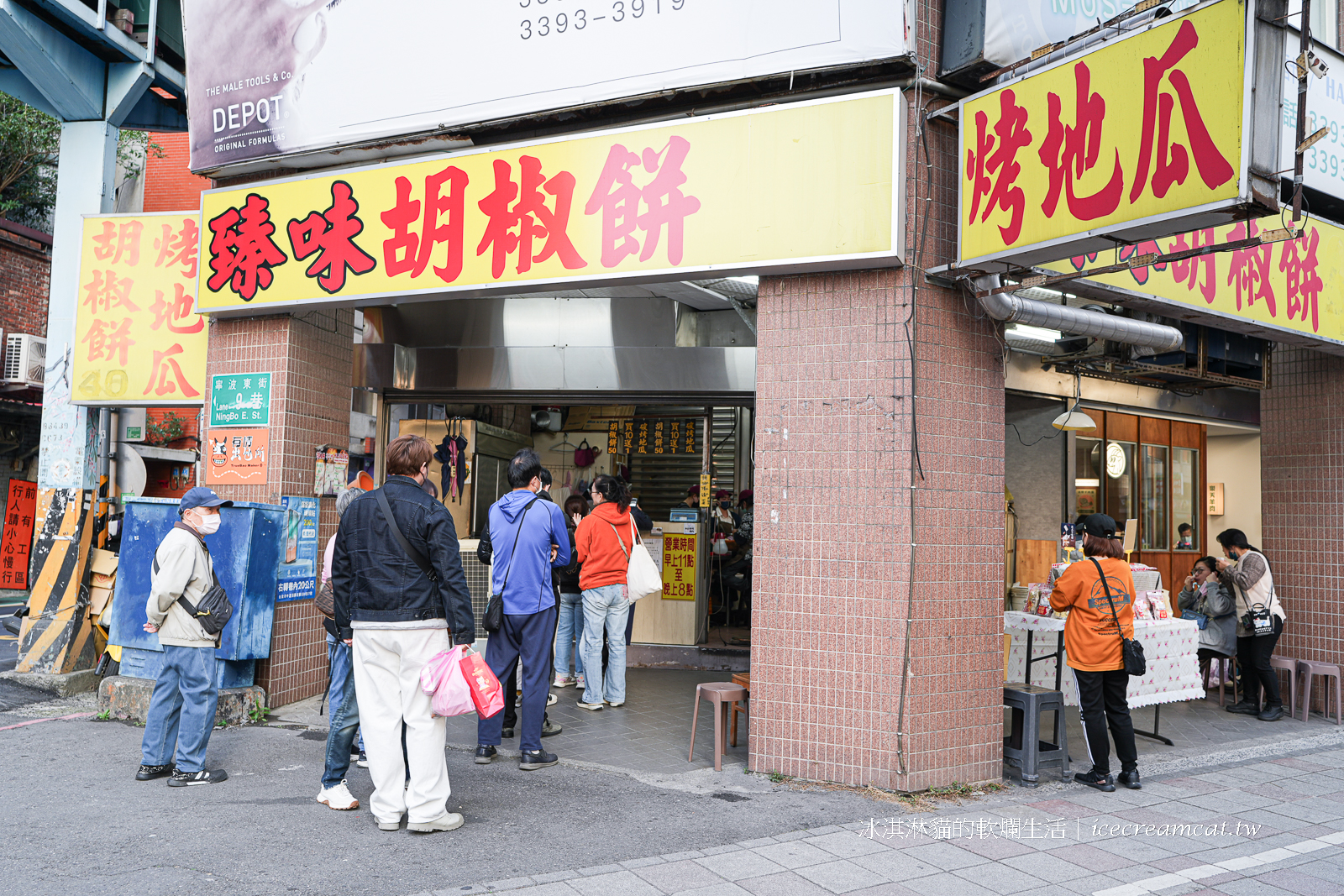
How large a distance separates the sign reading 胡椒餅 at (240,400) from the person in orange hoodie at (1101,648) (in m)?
6.58

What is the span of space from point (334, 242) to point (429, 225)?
3.23 feet

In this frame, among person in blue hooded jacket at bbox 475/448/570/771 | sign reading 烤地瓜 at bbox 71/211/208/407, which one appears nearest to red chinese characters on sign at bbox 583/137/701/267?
person in blue hooded jacket at bbox 475/448/570/771

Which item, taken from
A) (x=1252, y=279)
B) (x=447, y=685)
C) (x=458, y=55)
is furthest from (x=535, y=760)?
(x=1252, y=279)

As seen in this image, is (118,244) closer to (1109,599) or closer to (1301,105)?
(1109,599)

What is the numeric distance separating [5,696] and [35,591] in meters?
1.10

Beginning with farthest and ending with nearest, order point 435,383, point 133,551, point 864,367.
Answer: point 435,383 → point 133,551 → point 864,367

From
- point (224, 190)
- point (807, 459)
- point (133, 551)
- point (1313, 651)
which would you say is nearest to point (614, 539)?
point (807, 459)

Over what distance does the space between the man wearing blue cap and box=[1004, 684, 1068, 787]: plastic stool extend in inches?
201

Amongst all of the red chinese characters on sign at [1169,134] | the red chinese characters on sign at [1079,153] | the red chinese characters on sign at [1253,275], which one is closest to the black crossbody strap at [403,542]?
the red chinese characters on sign at [1079,153]

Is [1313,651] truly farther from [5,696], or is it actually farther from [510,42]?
[5,696]

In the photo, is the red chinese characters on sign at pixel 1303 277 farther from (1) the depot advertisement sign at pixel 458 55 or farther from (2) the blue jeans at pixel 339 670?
(2) the blue jeans at pixel 339 670

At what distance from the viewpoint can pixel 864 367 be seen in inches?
222

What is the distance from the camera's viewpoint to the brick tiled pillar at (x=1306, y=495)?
8633 millimetres

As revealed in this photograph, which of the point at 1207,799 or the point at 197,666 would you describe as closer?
the point at 197,666
